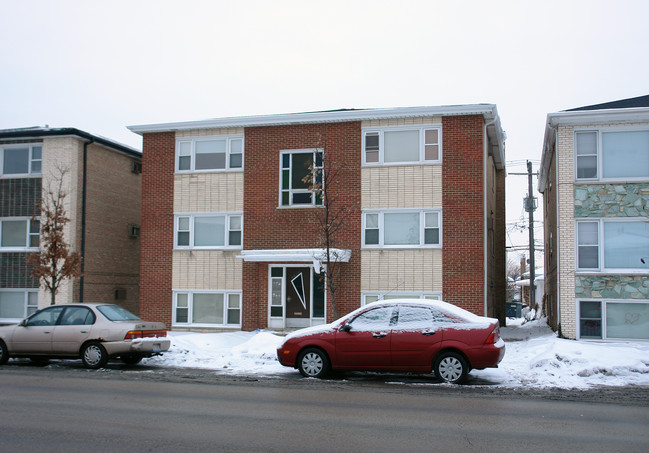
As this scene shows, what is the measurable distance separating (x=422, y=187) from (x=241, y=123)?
254 inches

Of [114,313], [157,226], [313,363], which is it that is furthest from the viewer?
[157,226]

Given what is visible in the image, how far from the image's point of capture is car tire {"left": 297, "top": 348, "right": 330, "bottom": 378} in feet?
43.4

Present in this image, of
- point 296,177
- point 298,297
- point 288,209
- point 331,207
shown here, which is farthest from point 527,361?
point 296,177

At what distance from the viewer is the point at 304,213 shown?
22.1 metres

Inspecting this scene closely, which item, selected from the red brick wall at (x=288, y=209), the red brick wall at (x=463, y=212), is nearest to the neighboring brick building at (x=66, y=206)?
the red brick wall at (x=288, y=209)

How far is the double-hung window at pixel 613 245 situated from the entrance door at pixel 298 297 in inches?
331

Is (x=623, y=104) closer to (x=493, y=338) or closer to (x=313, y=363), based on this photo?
(x=493, y=338)

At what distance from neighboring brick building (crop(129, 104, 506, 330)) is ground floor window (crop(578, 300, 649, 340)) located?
2.98 m

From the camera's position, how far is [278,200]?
2248cm

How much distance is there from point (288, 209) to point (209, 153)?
3598mm

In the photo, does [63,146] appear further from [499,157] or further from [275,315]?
[499,157]

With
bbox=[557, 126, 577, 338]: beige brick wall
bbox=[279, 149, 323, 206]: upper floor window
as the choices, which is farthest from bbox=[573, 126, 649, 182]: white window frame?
bbox=[279, 149, 323, 206]: upper floor window

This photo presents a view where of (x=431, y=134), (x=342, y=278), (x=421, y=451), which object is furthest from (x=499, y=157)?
(x=421, y=451)

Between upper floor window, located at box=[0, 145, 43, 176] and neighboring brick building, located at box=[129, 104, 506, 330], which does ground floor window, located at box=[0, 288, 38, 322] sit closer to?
upper floor window, located at box=[0, 145, 43, 176]
